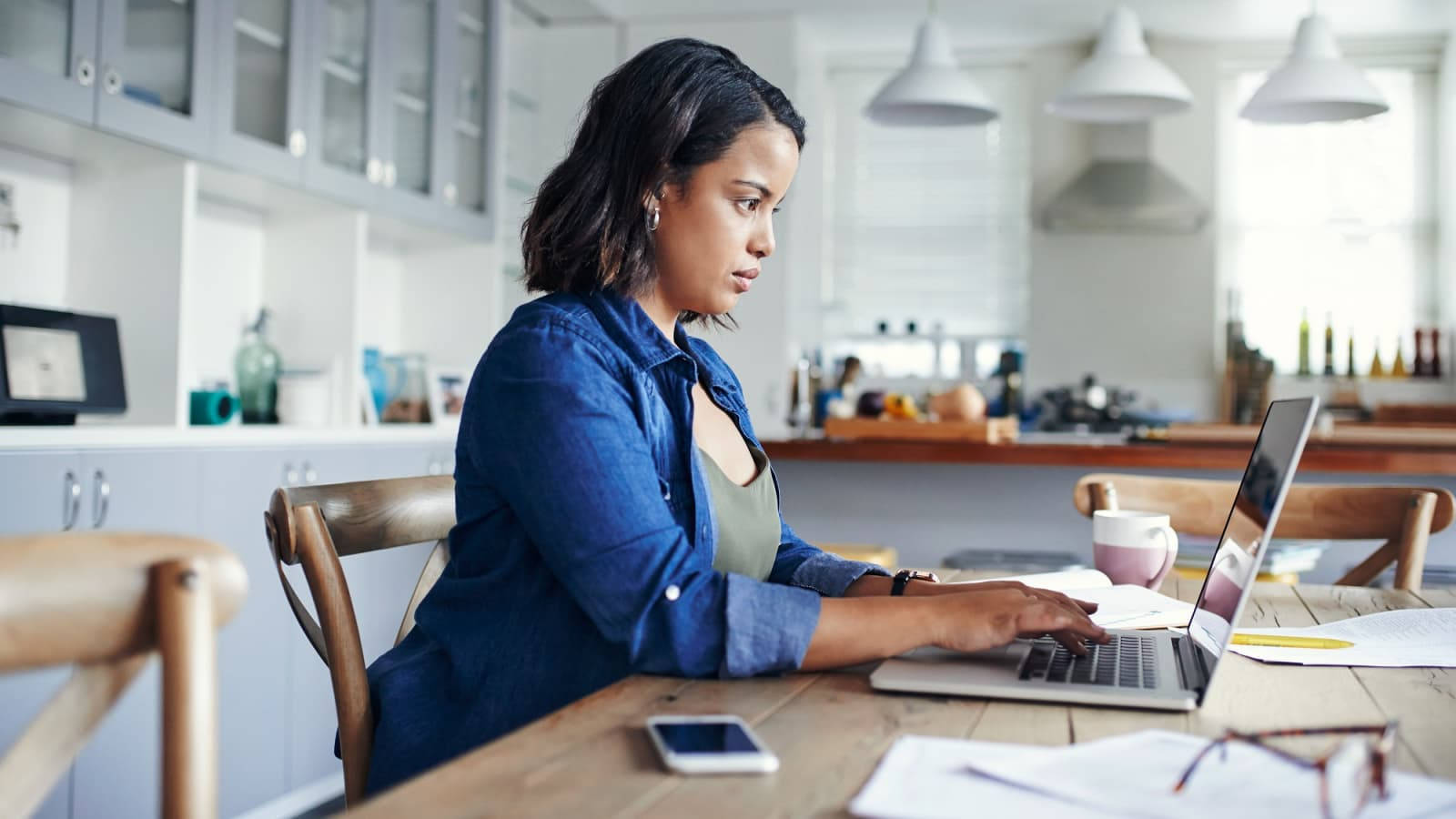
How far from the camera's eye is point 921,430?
303cm

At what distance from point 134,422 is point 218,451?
0.84ft

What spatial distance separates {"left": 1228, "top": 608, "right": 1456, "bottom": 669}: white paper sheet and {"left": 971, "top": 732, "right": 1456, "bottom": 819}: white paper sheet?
1.31ft

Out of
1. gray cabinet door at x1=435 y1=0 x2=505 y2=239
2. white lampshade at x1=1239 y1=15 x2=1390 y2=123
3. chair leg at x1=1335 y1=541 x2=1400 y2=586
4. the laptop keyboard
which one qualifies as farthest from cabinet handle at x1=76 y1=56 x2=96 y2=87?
white lampshade at x1=1239 y1=15 x2=1390 y2=123

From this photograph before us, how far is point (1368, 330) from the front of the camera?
19.1ft

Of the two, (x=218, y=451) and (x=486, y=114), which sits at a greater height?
(x=486, y=114)

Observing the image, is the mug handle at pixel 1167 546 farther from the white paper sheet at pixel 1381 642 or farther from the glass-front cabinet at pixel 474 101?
the glass-front cabinet at pixel 474 101

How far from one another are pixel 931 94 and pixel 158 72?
218 cm

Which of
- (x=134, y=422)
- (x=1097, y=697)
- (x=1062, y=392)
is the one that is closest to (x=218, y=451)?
(x=134, y=422)

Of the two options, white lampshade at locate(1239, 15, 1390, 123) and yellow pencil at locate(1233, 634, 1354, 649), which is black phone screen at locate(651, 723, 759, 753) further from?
white lampshade at locate(1239, 15, 1390, 123)

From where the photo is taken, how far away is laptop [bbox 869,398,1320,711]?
2.97 feet

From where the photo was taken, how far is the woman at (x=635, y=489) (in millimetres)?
1004

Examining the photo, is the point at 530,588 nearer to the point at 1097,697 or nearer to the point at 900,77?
the point at 1097,697

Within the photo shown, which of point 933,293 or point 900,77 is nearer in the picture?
point 900,77

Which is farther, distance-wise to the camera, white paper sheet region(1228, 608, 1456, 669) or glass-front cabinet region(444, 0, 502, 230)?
glass-front cabinet region(444, 0, 502, 230)
